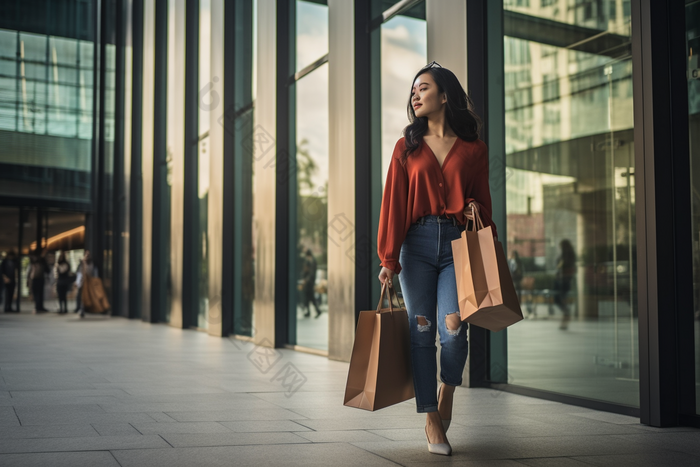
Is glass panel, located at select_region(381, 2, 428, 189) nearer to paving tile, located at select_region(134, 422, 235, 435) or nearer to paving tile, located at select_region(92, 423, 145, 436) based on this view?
paving tile, located at select_region(134, 422, 235, 435)

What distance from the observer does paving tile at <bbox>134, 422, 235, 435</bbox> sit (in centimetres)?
444

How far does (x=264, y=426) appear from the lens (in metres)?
4.66

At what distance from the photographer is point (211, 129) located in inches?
543

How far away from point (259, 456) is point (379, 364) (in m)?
0.76

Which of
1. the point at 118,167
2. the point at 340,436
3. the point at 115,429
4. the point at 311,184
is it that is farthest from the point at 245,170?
the point at 118,167

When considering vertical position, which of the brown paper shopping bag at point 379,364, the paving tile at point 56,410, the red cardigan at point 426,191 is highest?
the red cardigan at point 426,191

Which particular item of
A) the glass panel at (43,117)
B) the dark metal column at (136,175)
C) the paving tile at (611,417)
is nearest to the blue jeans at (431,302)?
the paving tile at (611,417)

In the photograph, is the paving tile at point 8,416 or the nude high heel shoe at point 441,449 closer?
the nude high heel shoe at point 441,449

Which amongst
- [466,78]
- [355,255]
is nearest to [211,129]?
[355,255]

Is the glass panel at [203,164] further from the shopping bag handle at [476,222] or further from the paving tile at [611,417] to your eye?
the shopping bag handle at [476,222]

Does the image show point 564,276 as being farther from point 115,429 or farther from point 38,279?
point 38,279

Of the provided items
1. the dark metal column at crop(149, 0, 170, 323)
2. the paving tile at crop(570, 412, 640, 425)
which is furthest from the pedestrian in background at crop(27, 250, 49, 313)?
the paving tile at crop(570, 412, 640, 425)

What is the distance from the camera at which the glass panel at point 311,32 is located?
10.2 meters

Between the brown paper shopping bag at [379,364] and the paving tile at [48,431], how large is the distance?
1.62m
